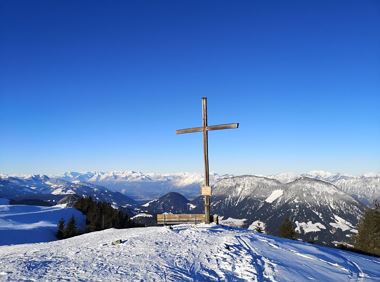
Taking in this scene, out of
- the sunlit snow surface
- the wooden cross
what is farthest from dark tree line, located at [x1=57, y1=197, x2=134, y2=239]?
the sunlit snow surface

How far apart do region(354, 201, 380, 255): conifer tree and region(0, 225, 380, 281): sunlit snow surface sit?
31.7 m

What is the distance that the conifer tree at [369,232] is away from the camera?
44.0 meters

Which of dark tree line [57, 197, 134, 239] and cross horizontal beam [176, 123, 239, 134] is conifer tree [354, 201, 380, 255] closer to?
cross horizontal beam [176, 123, 239, 134]

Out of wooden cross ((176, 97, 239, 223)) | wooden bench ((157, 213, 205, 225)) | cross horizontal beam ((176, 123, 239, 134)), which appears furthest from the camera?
wooden bench ((157, 213, 205, 225))

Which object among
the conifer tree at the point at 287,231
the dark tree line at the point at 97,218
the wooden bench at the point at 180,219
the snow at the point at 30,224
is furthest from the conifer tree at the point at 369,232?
the snow at the point at 30,224

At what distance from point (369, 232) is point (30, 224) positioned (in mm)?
57034

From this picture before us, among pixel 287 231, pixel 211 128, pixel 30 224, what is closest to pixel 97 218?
pixel 30 224

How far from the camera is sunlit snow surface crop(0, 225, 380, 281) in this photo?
11523 millimetres

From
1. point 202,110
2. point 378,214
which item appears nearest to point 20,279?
point 202,110

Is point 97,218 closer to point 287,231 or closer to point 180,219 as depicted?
point 287,231

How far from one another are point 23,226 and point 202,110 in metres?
53.0

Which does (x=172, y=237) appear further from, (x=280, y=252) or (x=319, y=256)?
(x=319, y=256)

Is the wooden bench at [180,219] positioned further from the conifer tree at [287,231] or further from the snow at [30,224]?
the snow at [30,224]

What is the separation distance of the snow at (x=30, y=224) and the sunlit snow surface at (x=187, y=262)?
43047 mm
